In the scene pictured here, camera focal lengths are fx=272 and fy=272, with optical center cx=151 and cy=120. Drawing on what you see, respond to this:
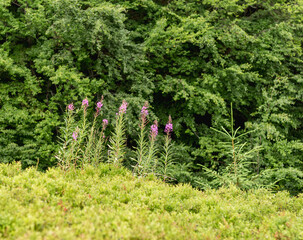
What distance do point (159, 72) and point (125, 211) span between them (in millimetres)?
6626

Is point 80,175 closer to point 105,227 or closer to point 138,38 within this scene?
point 105,227

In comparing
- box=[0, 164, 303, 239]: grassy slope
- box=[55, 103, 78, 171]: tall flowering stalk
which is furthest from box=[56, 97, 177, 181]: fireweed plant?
box=[0, 164, 303, 239]: grassy slope

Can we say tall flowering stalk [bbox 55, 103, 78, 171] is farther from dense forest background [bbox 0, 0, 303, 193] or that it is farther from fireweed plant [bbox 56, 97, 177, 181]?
dense forest background [bbox 0, 0, 303, 193]

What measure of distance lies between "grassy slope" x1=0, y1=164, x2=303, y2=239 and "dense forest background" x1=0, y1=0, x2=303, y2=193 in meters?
3.14

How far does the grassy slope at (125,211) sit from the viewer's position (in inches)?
75.2

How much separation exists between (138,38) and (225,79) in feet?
9.72

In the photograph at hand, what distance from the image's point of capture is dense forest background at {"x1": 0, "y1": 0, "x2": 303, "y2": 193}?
638 centimetres

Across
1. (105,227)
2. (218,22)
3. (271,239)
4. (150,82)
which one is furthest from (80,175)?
(218,22)

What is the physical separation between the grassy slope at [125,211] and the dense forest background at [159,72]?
3.14 metres

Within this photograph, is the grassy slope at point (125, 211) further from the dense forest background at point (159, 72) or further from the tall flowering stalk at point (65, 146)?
the dense forest background at point (159, 72)

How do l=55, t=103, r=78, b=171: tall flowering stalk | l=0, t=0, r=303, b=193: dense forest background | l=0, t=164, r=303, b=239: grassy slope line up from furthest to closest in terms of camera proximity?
l=0, t=0, r=303, b=193: dense forest background → l=55, t=103, r=78, b=171: tall flowering stalk → l=0, t=164, r=303, b=239: grassy slope

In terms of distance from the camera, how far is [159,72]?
27.9ft

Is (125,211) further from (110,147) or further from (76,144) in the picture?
(76,144)

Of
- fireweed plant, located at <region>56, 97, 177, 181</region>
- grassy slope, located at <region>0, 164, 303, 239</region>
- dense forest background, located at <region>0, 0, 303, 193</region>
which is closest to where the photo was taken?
grassy slope, located at <region>0, 164, 303, 239</region>
